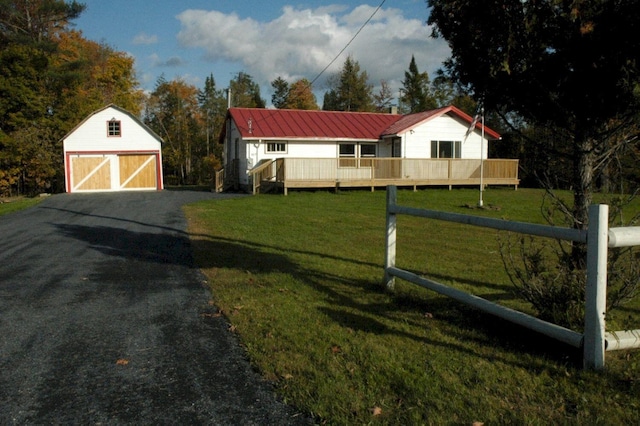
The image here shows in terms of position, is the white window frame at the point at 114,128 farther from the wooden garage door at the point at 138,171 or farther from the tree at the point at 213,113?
the tree at the point at 213,113

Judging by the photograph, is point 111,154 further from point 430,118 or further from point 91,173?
point 430,118

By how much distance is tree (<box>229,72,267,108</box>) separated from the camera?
2923 inches

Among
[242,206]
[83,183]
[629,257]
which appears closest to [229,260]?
[629,257]

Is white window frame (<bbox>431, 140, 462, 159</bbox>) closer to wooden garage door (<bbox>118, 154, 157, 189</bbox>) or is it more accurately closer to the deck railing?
the deck railing

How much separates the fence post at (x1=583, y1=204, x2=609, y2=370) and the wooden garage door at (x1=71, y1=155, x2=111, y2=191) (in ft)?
106

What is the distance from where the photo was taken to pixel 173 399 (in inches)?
147

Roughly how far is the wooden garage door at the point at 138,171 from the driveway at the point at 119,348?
23.8 meters

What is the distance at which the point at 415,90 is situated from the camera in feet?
237

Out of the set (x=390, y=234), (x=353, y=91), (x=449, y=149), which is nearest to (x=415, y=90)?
(x=353, y=91)

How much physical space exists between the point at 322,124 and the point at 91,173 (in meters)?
14.2

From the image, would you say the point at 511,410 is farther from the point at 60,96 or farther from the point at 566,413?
the point at 60,96

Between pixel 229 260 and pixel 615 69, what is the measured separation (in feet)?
21.3

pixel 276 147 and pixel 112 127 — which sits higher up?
pixel 112 127

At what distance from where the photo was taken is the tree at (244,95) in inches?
2923
